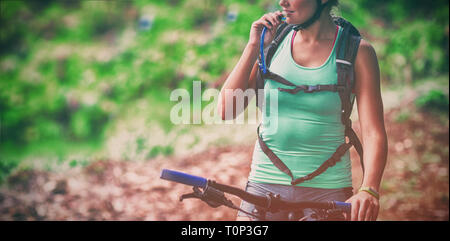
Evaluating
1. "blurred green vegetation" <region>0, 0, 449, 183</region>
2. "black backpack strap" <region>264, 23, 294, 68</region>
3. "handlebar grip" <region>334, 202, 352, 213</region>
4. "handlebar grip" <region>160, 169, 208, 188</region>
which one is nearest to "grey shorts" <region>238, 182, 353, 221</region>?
"handlebar grip" <region>334, 202, 352, 213</region>

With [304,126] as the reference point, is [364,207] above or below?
below

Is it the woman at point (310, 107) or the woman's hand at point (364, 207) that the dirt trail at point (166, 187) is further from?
the woman's hand at point (364, 207)

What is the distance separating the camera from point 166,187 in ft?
14.8

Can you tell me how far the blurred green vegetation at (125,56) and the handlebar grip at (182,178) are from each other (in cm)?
350

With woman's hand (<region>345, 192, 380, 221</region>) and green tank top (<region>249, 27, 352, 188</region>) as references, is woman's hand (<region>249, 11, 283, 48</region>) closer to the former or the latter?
green tank top (<region>249, 27, 352, 188</region>)

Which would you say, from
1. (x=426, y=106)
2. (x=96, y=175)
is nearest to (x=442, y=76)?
(x=426, y=106)

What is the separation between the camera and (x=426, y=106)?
17.0ft

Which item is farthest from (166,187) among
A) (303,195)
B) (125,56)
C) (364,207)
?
(364,207)

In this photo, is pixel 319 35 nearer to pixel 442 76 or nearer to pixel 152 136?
pixel 152 136

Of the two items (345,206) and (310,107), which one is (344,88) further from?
(345,206)

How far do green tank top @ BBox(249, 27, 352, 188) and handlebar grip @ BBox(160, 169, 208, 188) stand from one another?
1.45ft

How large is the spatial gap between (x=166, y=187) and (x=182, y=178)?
9.87ft

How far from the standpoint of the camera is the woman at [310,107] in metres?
1.84

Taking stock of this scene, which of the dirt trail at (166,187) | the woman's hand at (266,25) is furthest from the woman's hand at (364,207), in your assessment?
the dirt trail at (166,187)
